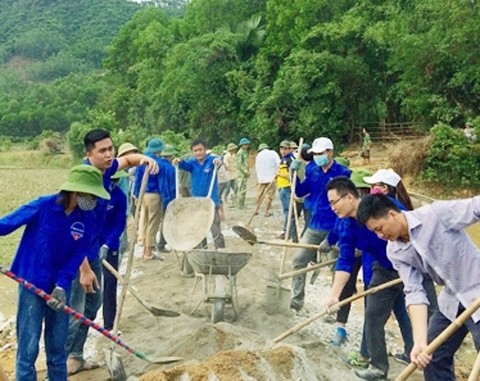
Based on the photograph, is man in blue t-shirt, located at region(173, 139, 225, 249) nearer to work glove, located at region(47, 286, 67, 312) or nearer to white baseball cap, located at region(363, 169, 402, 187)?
white baseball cap, located at region(363, 169, 402, 187)

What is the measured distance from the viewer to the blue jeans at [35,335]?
3.81 meters

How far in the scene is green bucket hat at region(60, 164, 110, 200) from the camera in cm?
365

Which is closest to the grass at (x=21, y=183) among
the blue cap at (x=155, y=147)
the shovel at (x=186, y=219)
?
the blue cap at (x=155, y=147)

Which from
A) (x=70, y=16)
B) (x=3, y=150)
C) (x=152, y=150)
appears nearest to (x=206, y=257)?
(x=152, y=150)

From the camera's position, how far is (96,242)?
15.4 feet

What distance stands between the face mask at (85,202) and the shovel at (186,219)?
316cm

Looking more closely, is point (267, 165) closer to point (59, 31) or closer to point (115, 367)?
point (115, 367)

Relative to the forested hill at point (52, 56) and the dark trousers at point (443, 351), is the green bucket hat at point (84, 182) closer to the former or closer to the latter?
the dark trousers at point (443, 351)

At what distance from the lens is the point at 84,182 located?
3.71m

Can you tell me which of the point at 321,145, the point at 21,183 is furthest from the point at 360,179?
the point at 21,183

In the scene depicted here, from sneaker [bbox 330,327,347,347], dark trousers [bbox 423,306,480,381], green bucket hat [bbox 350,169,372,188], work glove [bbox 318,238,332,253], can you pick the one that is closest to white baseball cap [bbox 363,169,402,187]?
green bucket hat [bbox 350,169,372,188]

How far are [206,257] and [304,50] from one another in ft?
66.9

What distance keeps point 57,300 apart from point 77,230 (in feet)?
1.43

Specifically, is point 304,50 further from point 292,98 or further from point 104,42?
point 104,42
